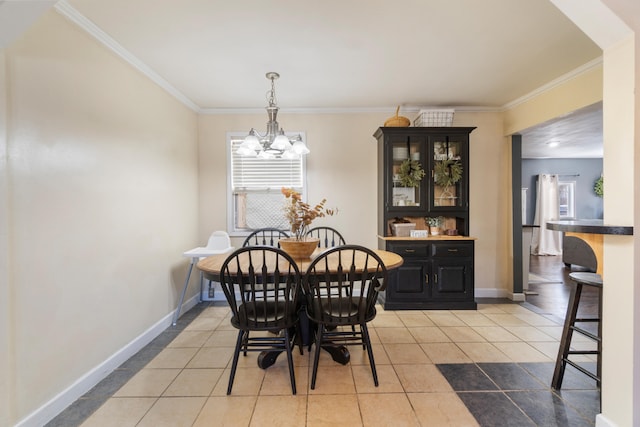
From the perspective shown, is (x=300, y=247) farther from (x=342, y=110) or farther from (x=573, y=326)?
(x=342, y=110)

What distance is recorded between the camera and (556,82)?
2.96 metres

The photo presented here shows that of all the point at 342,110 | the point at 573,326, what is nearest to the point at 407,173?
the point at 342,110

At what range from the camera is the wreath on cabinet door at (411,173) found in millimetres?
3461

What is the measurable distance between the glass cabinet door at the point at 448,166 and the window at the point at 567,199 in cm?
533

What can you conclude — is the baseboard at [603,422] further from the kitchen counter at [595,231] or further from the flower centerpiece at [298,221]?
the flower centerpiece at [298,221]

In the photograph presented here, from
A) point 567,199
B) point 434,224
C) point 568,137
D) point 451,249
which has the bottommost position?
point 451,249

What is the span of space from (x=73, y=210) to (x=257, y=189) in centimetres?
216

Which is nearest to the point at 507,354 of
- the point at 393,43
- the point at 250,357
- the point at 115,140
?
the point at 250,357

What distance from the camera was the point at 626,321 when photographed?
139 cm

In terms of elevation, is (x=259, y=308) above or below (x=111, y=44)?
below

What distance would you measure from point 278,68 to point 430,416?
292 centimetres

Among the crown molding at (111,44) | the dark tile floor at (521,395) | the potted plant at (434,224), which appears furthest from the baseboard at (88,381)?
the potted plant at (434,224)

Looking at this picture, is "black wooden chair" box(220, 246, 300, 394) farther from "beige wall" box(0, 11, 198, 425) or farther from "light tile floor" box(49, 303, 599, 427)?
"beige wall" box(0, 11, 198, 425)

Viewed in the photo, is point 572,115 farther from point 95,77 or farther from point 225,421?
point 95,77
